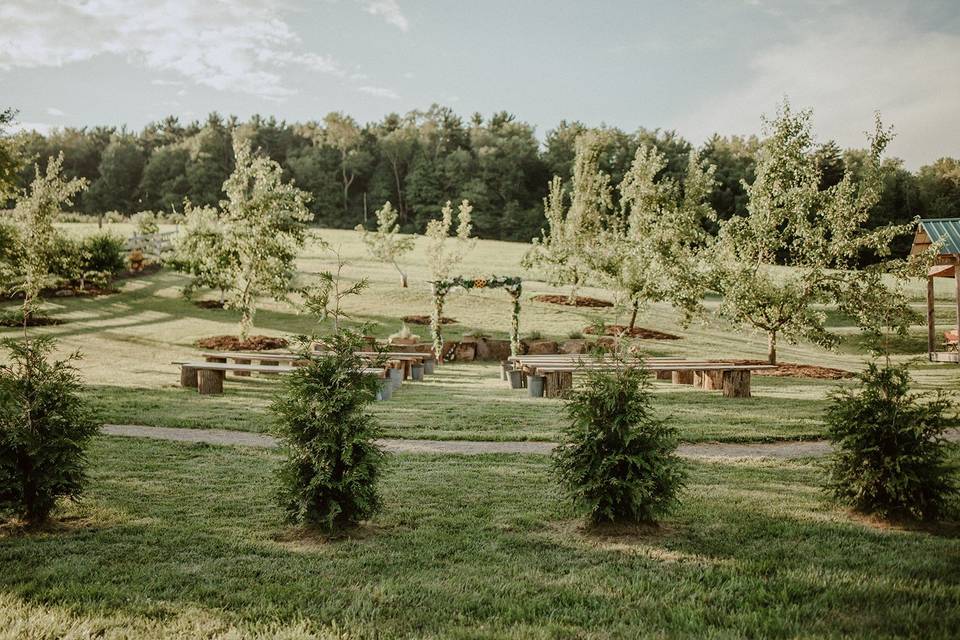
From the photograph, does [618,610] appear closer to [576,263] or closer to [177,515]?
[177,515]

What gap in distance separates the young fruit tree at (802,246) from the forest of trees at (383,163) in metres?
40.4

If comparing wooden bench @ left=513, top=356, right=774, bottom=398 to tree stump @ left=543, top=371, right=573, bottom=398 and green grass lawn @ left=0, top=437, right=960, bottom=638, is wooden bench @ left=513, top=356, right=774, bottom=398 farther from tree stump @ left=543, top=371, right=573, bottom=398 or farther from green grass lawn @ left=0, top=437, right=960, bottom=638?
green grass lawn @ left=0, top=437, right=960, bottom=638

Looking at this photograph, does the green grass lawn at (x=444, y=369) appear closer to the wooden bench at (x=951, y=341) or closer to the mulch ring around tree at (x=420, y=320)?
the mulch ring around tree at (x=420, y=320)

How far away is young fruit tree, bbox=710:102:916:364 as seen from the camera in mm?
15859

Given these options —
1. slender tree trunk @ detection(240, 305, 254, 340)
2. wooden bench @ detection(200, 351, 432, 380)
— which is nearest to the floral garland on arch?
wooden bench @ detection(200, 351, 432, 380)

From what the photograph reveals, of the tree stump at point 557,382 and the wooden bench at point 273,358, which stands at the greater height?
the wooden bench at point 273,358

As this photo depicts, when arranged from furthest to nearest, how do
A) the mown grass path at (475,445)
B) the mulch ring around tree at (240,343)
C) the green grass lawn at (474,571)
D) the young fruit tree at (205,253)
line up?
the young fruit tree at (205,253) → the mulch ring around tree at (240,343) → the mown grass path at (475,445) → the green grass lawn at (474,571)

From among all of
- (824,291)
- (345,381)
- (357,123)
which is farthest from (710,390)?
(357,123)

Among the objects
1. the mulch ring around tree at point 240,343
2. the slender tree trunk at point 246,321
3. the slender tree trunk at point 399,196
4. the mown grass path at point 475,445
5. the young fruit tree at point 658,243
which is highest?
the slender tree trunk at point 399,196

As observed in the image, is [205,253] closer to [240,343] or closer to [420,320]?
[240,343]

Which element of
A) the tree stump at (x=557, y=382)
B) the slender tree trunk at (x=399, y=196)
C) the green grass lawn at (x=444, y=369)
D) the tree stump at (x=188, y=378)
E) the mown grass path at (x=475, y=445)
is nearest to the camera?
the mown grass path at (x=475, y=445)

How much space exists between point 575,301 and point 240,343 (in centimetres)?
1465

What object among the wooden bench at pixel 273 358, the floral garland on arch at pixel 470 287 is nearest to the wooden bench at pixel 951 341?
the floral garland on arch at pixel 470 287

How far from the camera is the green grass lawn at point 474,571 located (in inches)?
148
